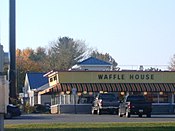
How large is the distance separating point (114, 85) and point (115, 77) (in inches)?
36.3

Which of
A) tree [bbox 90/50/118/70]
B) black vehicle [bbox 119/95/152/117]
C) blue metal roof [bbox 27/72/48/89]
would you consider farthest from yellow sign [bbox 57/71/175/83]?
tree [bbox 90/50/118/70]

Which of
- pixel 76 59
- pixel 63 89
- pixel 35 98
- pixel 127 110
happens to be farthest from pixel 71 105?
pixel 76 59

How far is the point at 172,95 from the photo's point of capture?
204 ft

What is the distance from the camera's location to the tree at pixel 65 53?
112m

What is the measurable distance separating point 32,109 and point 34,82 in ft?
91.1

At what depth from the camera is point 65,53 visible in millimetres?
118125

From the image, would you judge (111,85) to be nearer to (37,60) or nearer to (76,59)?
(76,59)

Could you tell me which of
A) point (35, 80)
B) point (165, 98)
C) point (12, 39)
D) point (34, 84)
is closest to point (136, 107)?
point (12, 39)

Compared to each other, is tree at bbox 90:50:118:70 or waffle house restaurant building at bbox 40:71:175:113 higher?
tree at bbox 90:50:118:70

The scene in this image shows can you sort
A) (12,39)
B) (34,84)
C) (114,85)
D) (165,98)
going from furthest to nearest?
(34,84)
(165,98)
(114,85)
(12,39)

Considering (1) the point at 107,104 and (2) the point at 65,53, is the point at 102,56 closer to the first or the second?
(2) the point at 65,53

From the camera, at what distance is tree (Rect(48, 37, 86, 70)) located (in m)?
112

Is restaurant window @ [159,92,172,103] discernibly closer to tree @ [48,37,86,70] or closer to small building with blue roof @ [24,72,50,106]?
small building with blue roof @ [24,72,50,106]

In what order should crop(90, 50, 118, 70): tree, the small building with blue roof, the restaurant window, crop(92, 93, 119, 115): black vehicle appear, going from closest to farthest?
crop(92, 93, 119, 115): black vehicle, the restaurant window, the small building with blue roof, crop(90, 50, 118, 70): tree
